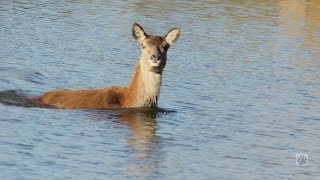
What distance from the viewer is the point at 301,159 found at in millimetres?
14719

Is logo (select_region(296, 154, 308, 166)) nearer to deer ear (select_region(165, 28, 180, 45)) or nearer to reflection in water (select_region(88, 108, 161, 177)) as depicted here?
reflection in water (select_region(88, 108, 161, 177))

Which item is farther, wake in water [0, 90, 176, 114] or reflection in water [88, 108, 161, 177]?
wake in water [0, 90, 176, 114]

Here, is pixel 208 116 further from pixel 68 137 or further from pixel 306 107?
pixel 68 137

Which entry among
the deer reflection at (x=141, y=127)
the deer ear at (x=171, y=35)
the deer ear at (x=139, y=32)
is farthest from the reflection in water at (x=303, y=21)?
the deer reflection at (x=141, y=127)

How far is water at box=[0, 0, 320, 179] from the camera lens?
14.0 m

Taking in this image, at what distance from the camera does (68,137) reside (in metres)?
15.2

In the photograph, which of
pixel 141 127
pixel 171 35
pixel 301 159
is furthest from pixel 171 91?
pixel 301 159

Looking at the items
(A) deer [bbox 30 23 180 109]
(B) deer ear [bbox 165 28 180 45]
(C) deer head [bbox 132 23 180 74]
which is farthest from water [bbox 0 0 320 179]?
(B) deer ear [bbox 165 28 180 45]

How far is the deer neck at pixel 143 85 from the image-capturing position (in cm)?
1695

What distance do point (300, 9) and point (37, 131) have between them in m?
21.2

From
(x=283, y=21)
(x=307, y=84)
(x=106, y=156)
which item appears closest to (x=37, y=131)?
(x=106, y=156)

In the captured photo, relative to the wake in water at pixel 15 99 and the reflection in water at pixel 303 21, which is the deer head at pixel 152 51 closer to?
the wake in water at pixel 15 99

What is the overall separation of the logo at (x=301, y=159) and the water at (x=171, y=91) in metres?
0.09

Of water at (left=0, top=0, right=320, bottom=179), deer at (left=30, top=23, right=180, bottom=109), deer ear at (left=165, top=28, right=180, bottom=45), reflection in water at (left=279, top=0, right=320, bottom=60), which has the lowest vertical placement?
reflection in water at (left=279, top=0, right=320, bottom=60)
